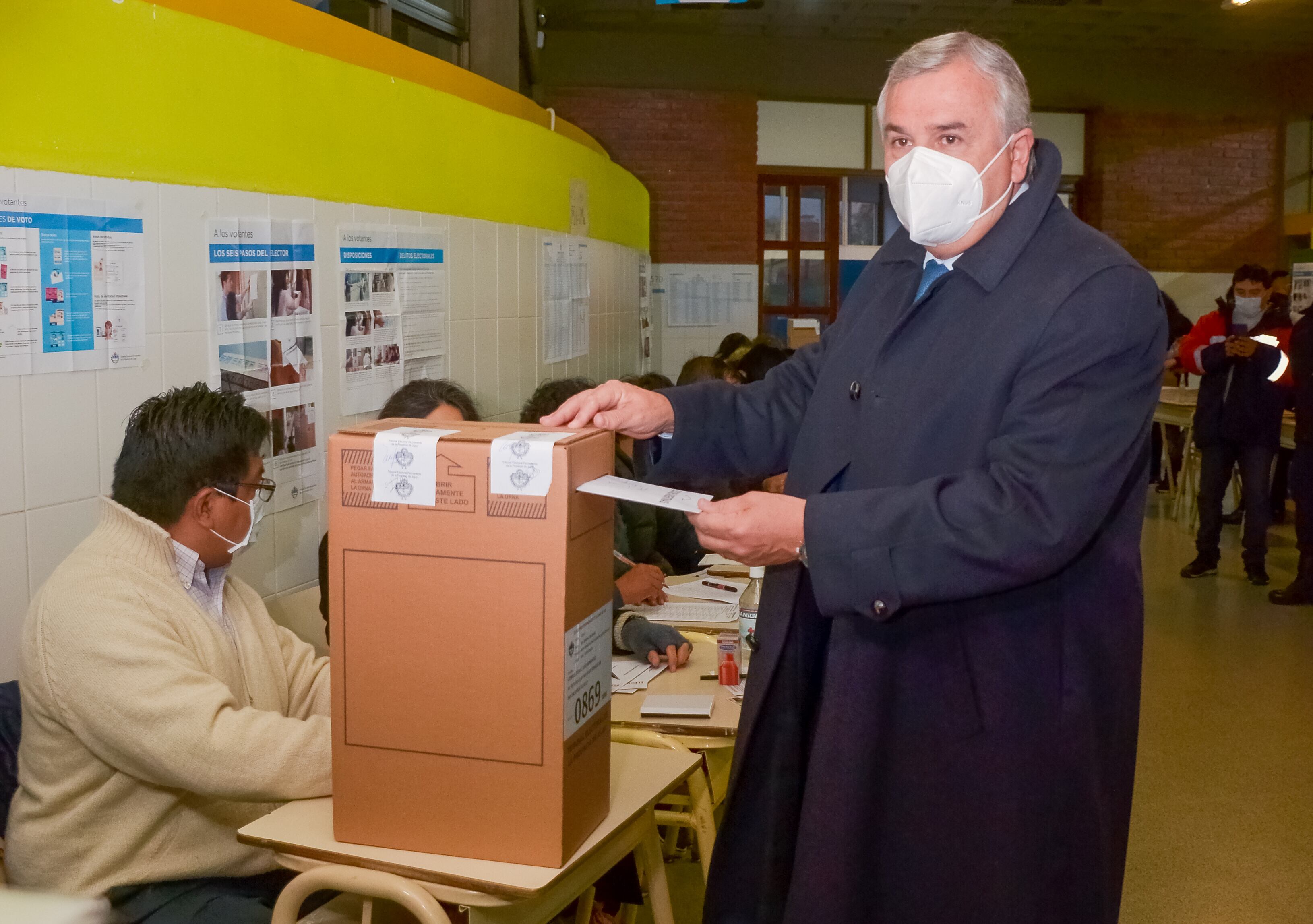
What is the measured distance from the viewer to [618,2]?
29.2 ft

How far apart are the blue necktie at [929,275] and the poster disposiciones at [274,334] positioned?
1506 mm

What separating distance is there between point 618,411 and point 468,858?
24.4 inches

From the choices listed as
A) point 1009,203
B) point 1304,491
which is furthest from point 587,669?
point 1304,491

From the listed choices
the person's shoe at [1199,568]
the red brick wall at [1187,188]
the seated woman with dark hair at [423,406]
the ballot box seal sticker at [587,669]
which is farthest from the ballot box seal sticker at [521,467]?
the red brick wall at [1187,188]

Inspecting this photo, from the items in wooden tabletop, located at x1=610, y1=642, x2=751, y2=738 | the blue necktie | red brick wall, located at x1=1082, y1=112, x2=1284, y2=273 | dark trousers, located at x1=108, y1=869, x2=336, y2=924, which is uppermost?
red brick wall, located at x1=1082, y1=112, x2=1284, y2=273

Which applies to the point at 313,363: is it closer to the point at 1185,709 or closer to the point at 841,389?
the point at 841,389

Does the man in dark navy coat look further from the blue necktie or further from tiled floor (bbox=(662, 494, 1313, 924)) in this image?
tiled floor (bbox=(662, 494, 1313, 924))

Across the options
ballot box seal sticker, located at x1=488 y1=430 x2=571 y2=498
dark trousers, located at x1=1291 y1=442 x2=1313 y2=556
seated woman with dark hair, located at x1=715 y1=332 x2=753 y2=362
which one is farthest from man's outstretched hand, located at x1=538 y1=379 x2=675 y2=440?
dark trousers, located at x1=1291 y1=442 x2=1313 y2=556

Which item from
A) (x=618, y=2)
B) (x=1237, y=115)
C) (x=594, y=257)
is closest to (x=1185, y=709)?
(x=594, y=257)

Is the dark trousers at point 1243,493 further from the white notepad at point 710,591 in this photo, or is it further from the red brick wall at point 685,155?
the red brick wall at point 685,155

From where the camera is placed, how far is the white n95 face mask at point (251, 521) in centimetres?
202

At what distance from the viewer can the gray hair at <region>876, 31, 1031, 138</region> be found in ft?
4.79

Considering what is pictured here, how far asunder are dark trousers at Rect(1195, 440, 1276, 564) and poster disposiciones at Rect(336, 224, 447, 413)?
15.8 feet

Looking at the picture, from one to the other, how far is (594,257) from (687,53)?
185 inches
